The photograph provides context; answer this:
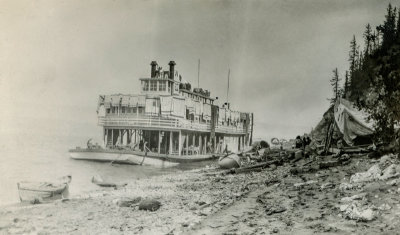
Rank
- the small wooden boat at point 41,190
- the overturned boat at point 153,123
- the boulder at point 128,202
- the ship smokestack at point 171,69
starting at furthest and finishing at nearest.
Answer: the ship smokestack at point 171,69 < the overturned boat at point 153,123 < the small wooden boat at point 41,190 < the boulder at point 128,202

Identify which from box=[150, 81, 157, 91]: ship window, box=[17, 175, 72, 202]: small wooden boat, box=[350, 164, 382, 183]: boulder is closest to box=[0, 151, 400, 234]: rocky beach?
box=[350, 164, 382, 183]: boulder

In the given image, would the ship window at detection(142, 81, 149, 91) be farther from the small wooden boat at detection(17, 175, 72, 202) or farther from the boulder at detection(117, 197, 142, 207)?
the boulder at detection(117, 197, 142, 207)

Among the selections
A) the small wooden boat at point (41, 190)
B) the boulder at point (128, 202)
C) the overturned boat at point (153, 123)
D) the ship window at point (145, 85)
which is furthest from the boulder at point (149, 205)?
the ship window at point (145, 85)

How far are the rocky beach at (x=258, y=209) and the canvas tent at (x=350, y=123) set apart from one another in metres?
2.71

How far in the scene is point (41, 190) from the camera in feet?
36.8

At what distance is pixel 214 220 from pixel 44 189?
766 cm

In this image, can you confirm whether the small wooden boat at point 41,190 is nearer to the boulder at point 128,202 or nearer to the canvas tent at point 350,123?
the boulder at point 128,202

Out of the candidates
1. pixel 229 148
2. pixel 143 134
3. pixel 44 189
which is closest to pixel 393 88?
A: pixel 44 189

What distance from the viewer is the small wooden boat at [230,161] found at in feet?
49.6

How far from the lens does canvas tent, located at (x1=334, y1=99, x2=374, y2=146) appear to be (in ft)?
38.6

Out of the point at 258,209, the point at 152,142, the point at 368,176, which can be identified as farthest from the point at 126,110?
the point at 368,176

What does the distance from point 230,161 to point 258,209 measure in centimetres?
906

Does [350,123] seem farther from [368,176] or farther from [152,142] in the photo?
[152,142]

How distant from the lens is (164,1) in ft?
31.3
